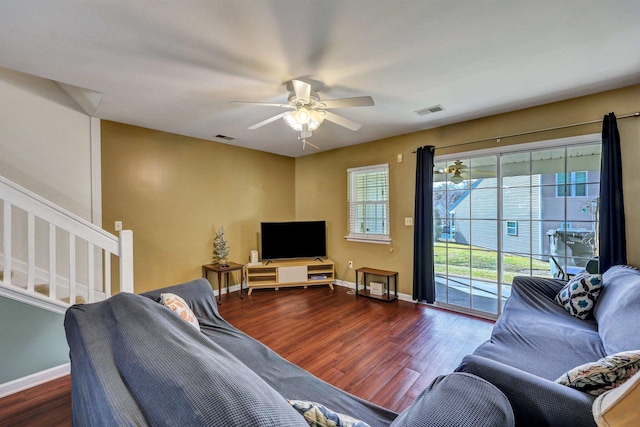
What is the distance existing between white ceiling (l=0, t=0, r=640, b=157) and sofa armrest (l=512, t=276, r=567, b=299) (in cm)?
185

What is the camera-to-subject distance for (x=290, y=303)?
13.2 feet

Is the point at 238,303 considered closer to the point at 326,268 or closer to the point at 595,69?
the point at 326,268

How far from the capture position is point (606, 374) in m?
1.04

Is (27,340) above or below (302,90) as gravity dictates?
below

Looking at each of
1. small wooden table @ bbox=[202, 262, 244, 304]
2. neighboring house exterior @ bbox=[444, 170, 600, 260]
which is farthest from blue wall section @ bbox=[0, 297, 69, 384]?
neighboring house exterior @ bbox=[444, 170, 600, 260]

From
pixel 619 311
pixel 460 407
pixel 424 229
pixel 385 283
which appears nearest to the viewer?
pixel 460 407

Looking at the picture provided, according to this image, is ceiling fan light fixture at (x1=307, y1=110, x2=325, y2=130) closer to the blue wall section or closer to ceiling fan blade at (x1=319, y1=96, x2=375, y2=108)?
ceiling fan blade at (x1=319, y1=96, x2=375, y2=108)

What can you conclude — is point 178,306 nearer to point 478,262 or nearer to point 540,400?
point 540,400

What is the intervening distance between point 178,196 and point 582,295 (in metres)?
4.74

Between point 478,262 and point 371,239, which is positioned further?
point 371,239

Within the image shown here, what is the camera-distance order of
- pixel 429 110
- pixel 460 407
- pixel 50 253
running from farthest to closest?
pixel 429 110 < pixel 50 253 < pixel 460 407

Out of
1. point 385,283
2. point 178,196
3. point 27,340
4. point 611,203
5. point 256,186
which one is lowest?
point 385,283

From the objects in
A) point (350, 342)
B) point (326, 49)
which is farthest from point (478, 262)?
point (326, 49)

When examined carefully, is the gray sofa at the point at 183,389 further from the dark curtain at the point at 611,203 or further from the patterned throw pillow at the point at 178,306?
the dark curtain at the point at 611,203
